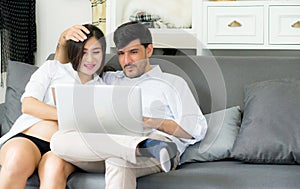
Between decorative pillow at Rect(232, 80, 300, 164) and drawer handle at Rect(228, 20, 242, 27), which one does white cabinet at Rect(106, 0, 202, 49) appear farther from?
decorative pillow at Rect(232, 80, 300, 164)

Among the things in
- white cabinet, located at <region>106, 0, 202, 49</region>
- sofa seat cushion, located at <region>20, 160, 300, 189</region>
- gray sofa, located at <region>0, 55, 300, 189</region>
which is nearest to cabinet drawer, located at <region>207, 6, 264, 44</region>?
white cabinet, located at <region>106, 0, 202, 49</region>

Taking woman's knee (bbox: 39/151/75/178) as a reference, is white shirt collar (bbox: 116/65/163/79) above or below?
above

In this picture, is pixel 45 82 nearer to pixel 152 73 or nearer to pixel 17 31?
pixel 152 73

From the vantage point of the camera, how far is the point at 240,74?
97.0 inches

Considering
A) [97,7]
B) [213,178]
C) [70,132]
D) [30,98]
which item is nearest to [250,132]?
[213,178]

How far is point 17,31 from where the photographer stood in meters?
3.51

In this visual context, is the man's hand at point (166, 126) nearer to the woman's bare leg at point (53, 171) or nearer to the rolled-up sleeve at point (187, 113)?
the rolled-up sleeve at point (187, 113)

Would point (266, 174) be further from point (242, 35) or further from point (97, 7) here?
point (97, 7)

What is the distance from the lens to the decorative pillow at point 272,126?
2.09m

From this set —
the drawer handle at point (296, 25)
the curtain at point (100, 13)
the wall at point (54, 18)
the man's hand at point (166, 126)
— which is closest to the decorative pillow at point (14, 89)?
the man's hand at point (166, 126)

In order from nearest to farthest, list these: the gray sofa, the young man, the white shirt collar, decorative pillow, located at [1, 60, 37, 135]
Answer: the young man
the gray sofa
the white shirt collar
decorative pillow, located at [1, 60, 37, 135]

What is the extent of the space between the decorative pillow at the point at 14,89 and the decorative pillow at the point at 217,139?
79 cm

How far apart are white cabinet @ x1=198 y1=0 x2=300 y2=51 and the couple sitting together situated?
84 cm

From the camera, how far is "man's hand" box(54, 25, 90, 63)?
2256mm
